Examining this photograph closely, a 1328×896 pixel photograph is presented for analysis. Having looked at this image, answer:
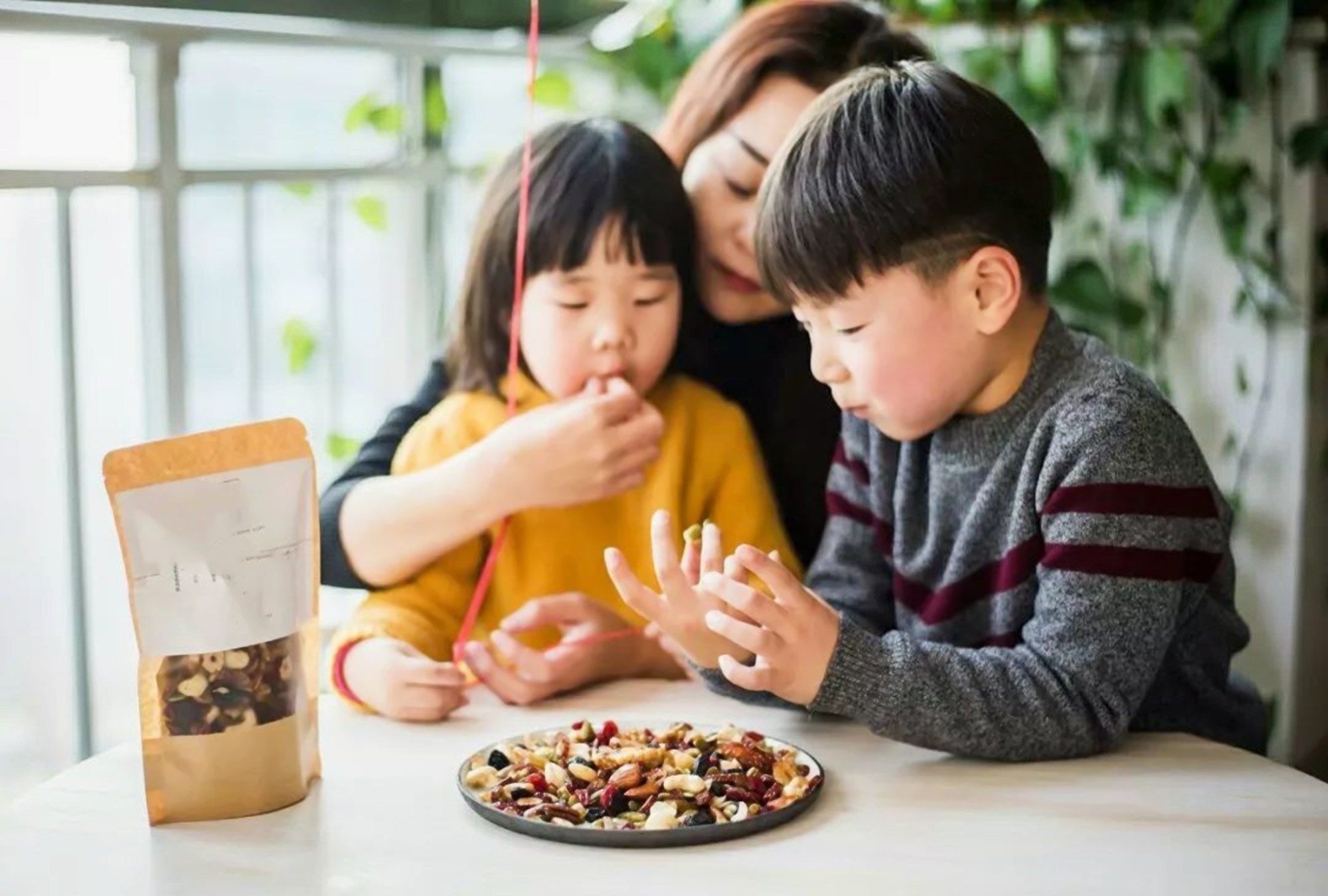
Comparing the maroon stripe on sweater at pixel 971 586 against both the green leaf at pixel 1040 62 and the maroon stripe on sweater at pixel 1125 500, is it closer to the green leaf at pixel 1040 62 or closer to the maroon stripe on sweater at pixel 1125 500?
the maroon stripe on sweater at pixel 1125 500

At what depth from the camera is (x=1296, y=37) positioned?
2211mm

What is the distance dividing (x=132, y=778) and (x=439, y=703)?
0.24m

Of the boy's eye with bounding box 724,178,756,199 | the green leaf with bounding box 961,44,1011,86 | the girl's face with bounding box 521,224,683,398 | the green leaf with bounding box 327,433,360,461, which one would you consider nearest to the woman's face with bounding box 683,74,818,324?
the boy's eye with bounding box 724,178,756,199

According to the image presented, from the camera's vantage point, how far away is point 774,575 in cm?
112

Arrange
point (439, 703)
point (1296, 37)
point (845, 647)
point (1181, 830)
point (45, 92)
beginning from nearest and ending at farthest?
point (1181, 830), point (845, 647), point (439, 703), point (45, 92), point (1296, 37)

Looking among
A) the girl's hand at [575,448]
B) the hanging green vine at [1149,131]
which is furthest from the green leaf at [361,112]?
the girl's hand at [575,448]

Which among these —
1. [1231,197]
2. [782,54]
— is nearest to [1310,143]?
[1231,197]

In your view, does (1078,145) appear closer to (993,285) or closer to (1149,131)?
(1149,131)

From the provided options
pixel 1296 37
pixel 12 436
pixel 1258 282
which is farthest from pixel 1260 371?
pixel 12 436

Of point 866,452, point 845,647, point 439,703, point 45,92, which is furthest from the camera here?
point 45,92

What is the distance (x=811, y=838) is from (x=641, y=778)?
126mm

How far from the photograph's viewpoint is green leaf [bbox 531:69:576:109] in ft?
8.00

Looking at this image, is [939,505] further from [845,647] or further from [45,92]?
[45,92]

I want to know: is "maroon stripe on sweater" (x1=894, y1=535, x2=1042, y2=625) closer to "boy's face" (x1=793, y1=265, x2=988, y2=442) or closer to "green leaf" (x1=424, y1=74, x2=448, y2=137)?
"boy's face" (x1=793, y1=265, x2=988, y2=442)
